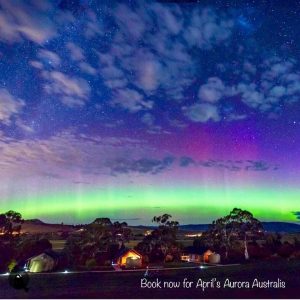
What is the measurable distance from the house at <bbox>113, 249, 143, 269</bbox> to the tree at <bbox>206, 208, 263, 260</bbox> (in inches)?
82.5

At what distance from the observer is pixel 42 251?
6.57 meters

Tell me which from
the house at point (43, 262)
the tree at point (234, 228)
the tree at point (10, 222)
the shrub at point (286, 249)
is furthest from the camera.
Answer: the tree at point (234, 228)

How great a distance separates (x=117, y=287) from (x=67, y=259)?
7.11 feet

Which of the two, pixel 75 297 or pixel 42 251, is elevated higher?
pixel 42 251

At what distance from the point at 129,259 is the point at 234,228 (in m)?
3.13

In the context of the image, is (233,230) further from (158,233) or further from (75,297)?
(75,297)

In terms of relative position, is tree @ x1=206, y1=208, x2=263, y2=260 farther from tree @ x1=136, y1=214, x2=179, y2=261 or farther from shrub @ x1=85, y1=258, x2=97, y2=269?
shrub @ x1=85, y1=258, x2=97, y2=269

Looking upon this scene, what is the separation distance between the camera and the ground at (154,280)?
4938mm

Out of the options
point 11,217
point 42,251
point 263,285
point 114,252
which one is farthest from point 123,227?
point 263,285

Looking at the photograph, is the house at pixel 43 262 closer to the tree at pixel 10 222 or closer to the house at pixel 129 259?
the tree at pixel 10 222

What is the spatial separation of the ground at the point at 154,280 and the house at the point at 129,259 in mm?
436

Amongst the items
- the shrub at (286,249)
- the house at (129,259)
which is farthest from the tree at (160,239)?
the shrub at (286,249)

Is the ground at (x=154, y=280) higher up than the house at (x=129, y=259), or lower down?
lower down

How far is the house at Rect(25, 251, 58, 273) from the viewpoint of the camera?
567cm
